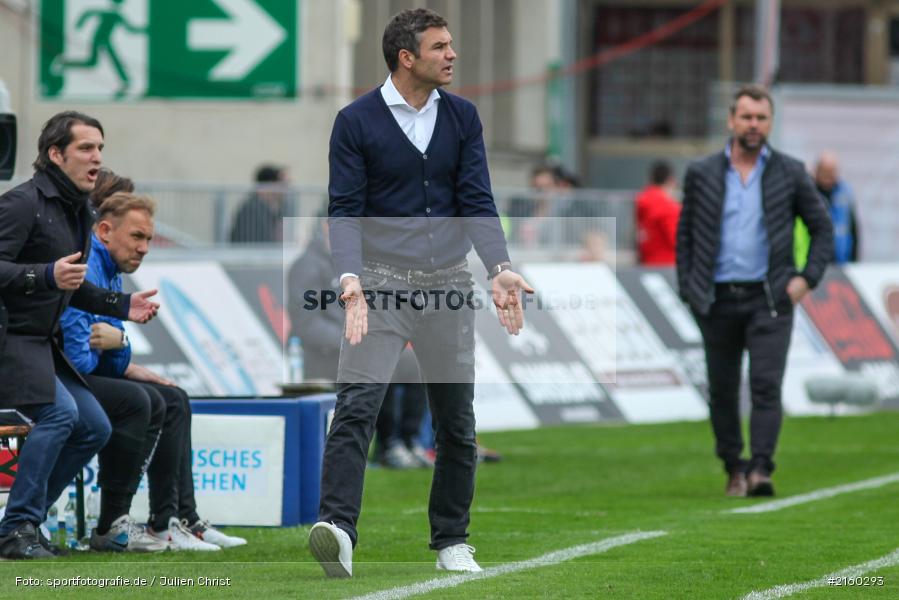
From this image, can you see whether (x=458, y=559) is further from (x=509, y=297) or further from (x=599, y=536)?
(x=599, y=536)

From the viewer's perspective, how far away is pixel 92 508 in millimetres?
9047

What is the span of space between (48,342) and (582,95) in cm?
2791

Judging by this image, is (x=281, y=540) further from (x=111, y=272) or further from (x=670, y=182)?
(x=670, y=182)

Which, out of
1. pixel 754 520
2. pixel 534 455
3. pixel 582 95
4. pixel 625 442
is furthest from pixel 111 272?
pixel 582 95

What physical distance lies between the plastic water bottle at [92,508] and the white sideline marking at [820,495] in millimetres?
3301

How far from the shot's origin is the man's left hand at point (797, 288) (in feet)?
35.8

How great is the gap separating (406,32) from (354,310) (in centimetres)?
113

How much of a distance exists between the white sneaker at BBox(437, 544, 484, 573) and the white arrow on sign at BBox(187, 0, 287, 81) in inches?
665

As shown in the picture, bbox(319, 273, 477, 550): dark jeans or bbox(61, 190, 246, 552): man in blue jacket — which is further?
bbox(61, 190, 246, 552): man in blue jacket

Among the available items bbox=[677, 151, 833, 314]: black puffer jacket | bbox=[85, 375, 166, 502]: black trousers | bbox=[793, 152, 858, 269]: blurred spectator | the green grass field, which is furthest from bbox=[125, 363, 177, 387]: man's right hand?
bbox=[793, 152, 858, 269]: blurred spectator

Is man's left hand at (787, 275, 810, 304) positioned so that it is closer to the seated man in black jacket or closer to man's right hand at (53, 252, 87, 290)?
the seated man in black jacket

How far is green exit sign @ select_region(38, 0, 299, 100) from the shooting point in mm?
23438

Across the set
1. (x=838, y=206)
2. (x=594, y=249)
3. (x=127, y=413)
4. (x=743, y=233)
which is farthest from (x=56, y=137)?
(x=838, y=206)

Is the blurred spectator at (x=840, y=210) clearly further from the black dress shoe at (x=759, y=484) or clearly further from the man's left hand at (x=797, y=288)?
the black dress shoe at (x=759, y=484)
